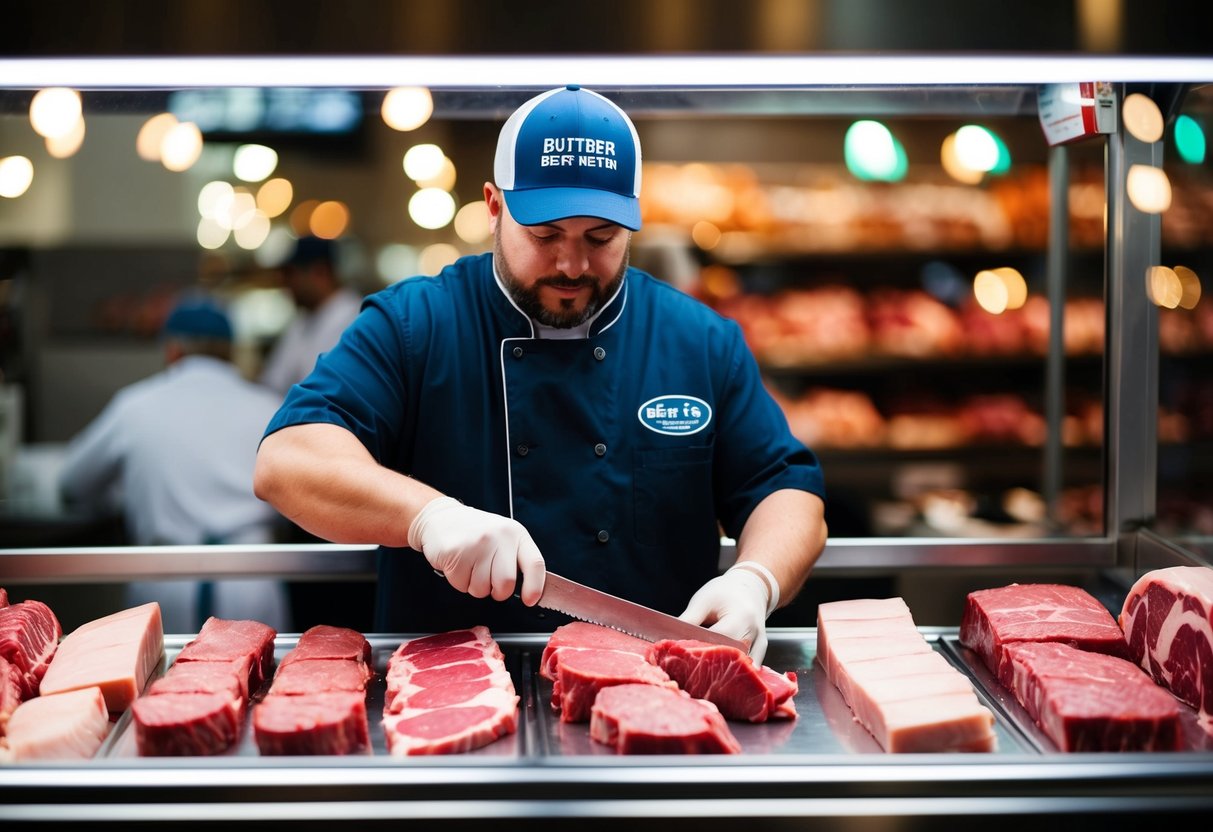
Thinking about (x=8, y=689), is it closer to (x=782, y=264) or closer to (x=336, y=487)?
(x=336, y=487)

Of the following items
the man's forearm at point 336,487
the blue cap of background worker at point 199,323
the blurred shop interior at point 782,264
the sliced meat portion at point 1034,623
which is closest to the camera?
the sliced meat portion at point 1034,623

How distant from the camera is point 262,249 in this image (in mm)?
8766

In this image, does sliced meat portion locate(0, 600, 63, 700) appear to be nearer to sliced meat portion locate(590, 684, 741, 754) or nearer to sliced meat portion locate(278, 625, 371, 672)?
sliced meat portion locate(278, 625, 371, 672)

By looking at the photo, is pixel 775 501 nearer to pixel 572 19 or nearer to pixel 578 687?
pixel 578 687

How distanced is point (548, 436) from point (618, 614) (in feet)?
1.77

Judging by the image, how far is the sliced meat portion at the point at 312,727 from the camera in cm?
179

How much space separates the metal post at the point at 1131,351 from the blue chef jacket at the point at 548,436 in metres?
0.73

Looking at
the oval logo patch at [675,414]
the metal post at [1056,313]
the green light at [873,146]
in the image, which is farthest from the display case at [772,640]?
the metal post at [1056,313]

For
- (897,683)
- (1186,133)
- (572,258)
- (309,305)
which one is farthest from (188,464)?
(1186,133)

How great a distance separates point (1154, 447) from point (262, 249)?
7.38m

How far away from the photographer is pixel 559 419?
2666 mm

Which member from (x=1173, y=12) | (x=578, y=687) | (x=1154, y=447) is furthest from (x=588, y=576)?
(x=1173, y=12)

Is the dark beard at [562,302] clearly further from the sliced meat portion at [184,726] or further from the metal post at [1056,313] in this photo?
the metal post at [1056,313]

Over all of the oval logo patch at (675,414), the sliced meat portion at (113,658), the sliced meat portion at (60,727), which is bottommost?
the sliced meat portion at (60,727)
